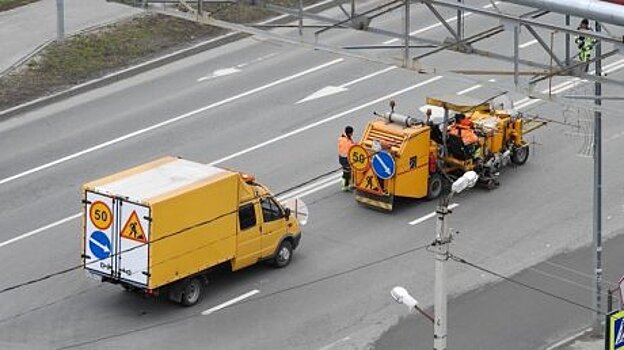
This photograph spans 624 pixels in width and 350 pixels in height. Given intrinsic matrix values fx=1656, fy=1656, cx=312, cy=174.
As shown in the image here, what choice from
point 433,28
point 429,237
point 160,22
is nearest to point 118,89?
point 160,22

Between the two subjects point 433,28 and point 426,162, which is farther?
point 433,28

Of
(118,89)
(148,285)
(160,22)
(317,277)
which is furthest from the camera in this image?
(160,22)

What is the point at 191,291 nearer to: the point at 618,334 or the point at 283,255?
the point at 283,255

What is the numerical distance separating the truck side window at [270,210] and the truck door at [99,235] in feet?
10.4

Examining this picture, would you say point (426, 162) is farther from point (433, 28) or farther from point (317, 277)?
point (433, 28)

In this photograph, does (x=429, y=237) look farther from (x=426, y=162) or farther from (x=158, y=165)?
(x=158, y=165)

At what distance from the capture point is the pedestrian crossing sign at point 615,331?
2500cm

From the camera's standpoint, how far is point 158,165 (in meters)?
30.7

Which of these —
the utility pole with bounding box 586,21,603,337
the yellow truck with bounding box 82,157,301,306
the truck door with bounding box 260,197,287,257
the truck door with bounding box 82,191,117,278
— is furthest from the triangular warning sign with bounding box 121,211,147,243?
the utility pole with bounding box 586,21,603,337

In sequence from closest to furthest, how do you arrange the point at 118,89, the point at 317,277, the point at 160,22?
the point at 317,277
the point at 118,89
the point at 160,22

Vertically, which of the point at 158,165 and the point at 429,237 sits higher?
the point at 158,165

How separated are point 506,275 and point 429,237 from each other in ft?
7.53

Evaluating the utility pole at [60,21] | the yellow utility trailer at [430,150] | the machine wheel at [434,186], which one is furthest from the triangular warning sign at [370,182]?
the utility pole at [60,21]

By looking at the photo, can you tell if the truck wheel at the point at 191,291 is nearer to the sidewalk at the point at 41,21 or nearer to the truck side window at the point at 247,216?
the truck side window at the point at 247,216
